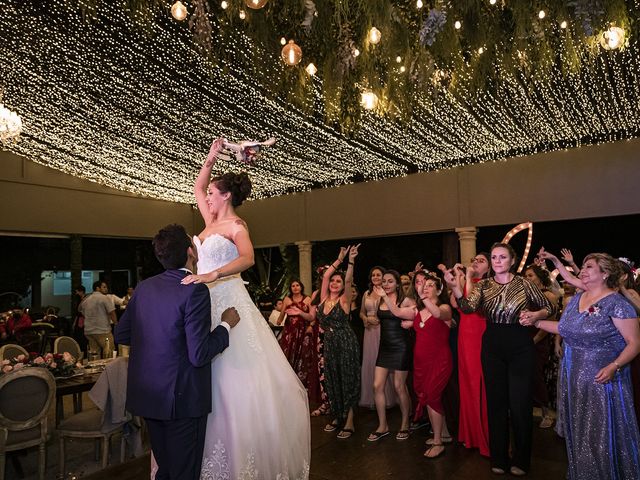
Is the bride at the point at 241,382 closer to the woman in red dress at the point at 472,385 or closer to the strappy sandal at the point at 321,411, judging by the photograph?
the woman in red dress at the point at 472,385

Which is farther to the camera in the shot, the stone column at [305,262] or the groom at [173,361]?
the stone column at [305,262]

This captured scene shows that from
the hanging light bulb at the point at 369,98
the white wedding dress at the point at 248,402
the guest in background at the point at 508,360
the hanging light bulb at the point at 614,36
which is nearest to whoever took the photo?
the white wedding dress at the point at 248,402

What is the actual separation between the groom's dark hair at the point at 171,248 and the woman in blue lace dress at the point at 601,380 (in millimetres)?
2447

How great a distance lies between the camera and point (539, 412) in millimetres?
5520

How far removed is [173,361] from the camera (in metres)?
2.25

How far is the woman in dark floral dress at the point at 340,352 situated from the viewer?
4805mm

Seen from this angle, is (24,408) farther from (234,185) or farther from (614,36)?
(614,36)

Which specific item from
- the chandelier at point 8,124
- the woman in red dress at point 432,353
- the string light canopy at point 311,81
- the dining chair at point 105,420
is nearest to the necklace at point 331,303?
A: the woman in red dress at point 432,353

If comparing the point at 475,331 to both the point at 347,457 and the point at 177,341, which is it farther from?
the point at 177,341

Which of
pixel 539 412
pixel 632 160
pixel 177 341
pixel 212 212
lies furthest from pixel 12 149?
pixel 632 160

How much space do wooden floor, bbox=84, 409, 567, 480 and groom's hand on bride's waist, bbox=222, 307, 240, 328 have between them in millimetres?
1787

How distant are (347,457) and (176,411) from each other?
232 centimetres

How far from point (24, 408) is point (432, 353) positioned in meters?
3.18

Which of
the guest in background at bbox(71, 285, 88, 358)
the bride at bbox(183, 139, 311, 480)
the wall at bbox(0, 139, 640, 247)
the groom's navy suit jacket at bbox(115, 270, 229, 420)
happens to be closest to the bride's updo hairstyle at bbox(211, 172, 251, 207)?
the bride at bbox(183, 139, 311, 480)
